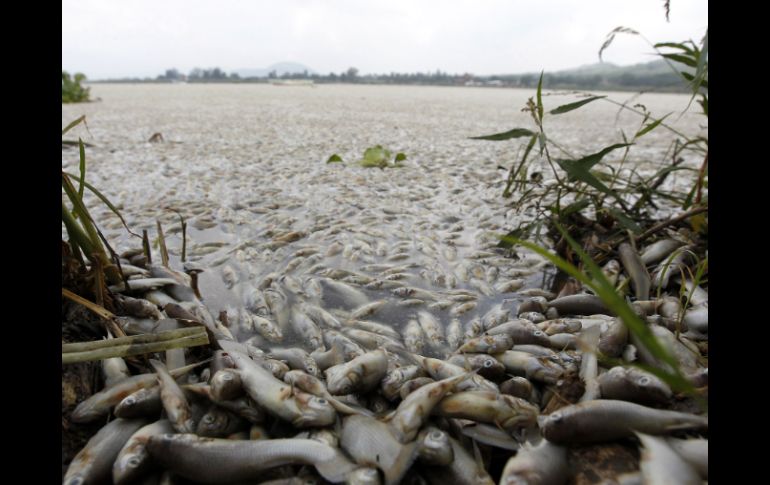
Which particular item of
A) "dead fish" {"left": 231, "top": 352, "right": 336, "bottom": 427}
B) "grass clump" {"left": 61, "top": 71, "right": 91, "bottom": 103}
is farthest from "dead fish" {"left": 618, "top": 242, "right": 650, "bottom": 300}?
"grass clump" {"left": 61, "top": 71, "right": 91, "bottom": 103}

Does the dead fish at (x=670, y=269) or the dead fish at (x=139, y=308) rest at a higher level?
the dead fish at (x=670, y=269)

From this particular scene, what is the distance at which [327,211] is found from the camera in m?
3.07

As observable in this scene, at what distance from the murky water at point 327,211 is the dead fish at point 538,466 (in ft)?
2.86

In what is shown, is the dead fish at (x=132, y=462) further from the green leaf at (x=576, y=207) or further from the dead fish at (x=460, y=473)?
the green leaf at (x=576, y=207)

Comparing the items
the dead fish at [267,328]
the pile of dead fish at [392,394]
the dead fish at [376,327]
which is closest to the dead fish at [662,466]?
the pile of dead fish at [392,394]

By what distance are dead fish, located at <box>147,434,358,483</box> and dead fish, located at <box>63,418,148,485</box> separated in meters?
0.10

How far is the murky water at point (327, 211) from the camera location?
2.09 meters

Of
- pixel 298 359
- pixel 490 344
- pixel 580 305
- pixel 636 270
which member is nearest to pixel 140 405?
pixel 298 359

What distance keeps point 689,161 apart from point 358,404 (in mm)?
4935

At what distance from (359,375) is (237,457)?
372 mm

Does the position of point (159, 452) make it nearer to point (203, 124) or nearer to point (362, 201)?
point (362, 201)

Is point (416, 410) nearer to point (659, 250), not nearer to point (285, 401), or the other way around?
point (285, 401)

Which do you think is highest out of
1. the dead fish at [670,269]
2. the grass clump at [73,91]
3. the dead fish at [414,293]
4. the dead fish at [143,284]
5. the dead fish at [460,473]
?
the grass clump at [73,91]
